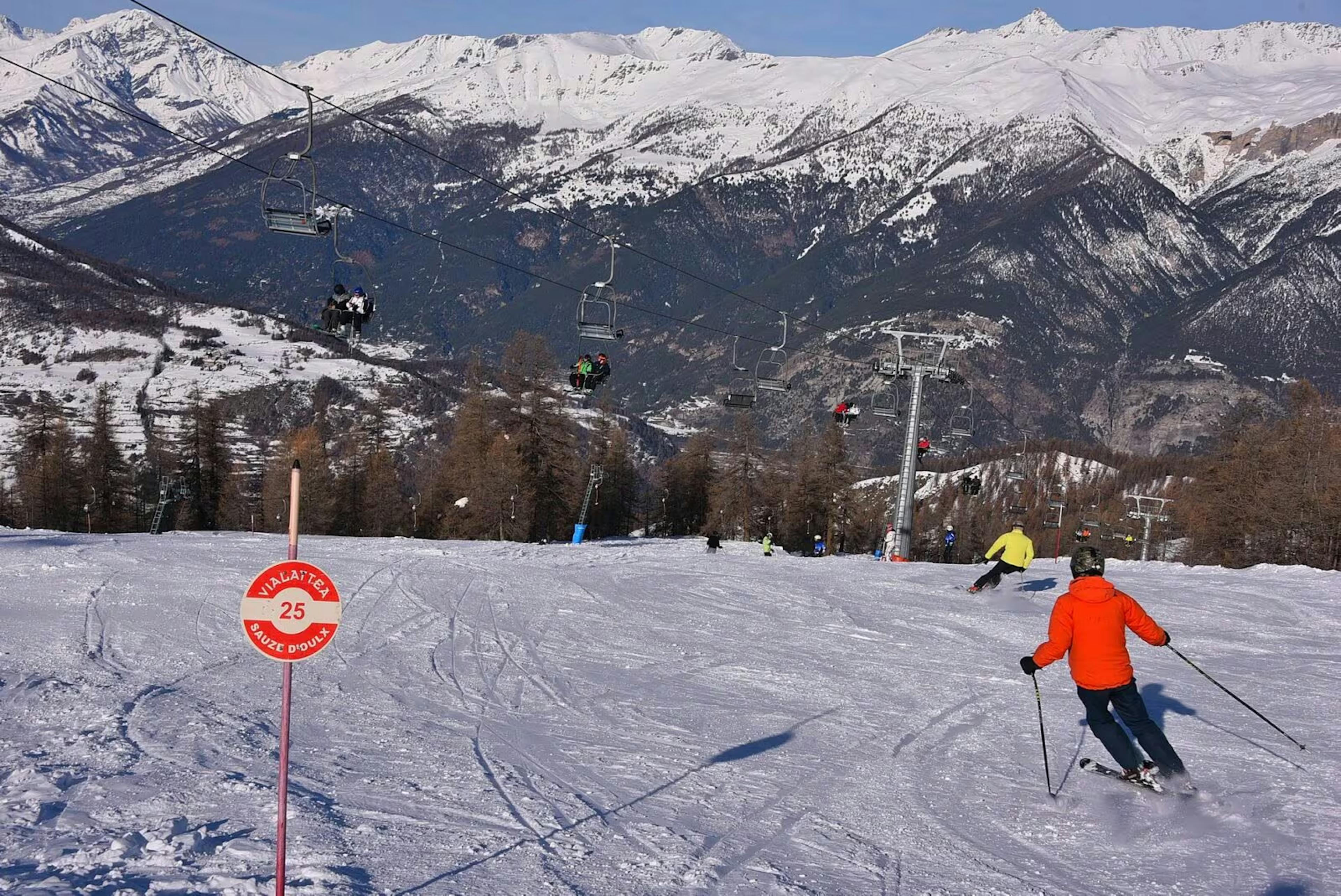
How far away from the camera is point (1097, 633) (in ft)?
33.0

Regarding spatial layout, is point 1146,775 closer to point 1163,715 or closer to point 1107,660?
point 1107,660

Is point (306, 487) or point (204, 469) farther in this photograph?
point (306, 487)

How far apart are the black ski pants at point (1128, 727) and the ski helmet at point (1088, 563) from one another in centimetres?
94

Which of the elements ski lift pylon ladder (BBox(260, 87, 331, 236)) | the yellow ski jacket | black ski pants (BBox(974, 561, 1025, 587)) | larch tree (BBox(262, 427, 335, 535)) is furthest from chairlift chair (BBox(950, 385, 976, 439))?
larch tree (BBox(262, 427, 335, 535))

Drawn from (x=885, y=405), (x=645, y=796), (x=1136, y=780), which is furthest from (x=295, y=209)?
(x=885, y=405)

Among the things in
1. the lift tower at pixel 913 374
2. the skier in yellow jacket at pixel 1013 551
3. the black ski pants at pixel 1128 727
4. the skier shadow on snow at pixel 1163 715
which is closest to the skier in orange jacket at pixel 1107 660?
A: the black ski pants at pixel 1128 727

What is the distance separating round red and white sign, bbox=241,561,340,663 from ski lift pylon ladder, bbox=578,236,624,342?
715 inches

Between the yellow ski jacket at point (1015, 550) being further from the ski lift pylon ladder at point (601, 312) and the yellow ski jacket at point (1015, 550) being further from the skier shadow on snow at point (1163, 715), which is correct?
the ski lift pylon ladder at point (601, 312)

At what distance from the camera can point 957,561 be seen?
113750mm

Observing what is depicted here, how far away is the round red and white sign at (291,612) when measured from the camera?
21.9 ft

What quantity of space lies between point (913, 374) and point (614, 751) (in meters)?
33.7

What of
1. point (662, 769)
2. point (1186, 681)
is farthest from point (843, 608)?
point (662, 769)

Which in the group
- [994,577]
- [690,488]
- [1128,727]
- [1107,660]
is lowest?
[1128,727]

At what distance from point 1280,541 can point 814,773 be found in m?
56.2
